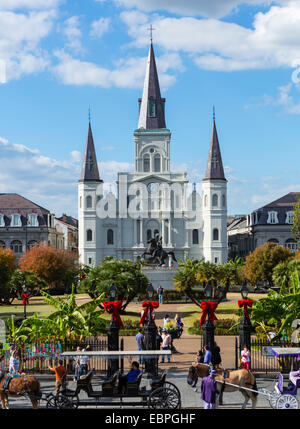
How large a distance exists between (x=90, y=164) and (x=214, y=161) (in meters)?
20.7

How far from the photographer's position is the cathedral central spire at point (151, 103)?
100125mm

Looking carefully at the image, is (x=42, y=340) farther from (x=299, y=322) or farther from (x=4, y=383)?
(x=299, y=322)

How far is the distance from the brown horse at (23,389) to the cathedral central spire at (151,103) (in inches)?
3353

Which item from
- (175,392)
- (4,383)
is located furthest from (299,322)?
(4,383)

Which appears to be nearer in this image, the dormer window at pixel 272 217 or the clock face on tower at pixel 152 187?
the dormer window at pixel 272 217

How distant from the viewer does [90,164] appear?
9494cm

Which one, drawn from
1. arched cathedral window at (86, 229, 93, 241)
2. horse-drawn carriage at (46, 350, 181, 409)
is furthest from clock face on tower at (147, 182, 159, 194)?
horse-drawn carriage at (46, 350, 181, 409)

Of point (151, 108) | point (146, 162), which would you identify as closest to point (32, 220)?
point (146, 162)

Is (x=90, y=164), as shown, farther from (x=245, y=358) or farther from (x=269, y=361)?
(x=245, y=358)

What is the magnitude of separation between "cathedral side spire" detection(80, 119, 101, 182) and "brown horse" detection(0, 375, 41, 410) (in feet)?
257

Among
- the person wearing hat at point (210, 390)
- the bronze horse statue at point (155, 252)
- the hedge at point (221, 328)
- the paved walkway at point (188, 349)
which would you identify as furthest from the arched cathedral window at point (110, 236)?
the person wearing hat at point (210, 390)

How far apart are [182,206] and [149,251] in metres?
34.6

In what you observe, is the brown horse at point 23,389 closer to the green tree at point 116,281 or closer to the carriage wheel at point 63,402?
the carriage wheel at point 63,402

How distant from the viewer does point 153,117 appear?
330 ft
